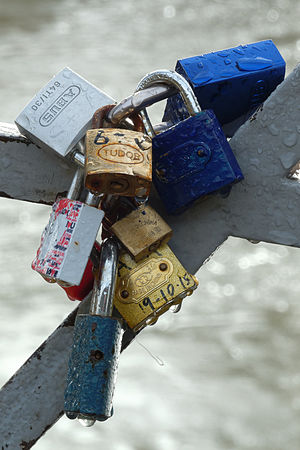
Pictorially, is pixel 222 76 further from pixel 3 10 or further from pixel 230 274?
pixel 3 10

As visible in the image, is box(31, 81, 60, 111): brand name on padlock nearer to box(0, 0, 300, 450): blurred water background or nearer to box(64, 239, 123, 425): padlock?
box(64, 239, 123, 425): padlock

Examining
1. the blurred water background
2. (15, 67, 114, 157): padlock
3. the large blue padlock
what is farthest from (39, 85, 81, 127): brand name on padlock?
the blurred water background

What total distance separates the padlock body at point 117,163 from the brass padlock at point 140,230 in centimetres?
4

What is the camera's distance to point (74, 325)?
2.35 ft

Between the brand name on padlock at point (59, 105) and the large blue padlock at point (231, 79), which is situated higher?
the brand name on padlock at point (59, 105)

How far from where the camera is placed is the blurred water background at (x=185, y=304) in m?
2.27

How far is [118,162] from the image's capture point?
0.65 metres

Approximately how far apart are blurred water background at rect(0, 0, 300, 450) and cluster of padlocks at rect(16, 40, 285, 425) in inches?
29.3

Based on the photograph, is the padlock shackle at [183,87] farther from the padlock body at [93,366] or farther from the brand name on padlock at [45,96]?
the padlock body at [93,366]

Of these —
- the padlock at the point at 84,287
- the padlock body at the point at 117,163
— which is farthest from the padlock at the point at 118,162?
the padlock at the point at 84,287

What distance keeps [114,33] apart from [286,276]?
1704 mm

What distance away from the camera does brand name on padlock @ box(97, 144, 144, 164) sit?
646 millimetres

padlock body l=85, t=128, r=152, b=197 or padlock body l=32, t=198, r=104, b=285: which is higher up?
padlock body l=85, t=128, r=152, b=197

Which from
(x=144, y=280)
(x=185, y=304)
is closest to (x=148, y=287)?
(x=144, y=280)
